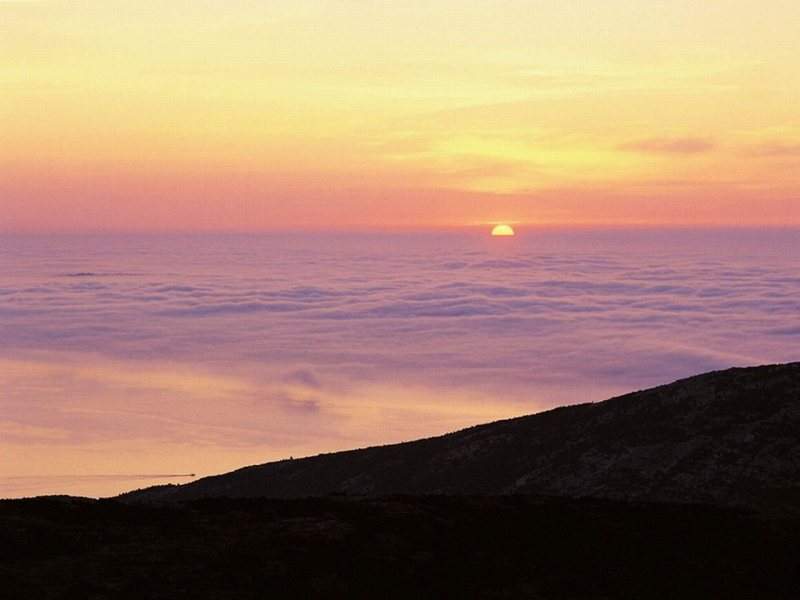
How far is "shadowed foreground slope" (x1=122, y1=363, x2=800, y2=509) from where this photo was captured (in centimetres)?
3975

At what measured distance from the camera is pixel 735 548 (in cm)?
2072

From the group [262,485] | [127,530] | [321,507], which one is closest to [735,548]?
[321,507]

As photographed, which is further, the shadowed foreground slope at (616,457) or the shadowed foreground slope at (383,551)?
the shadowed foreground slope at (616,457)

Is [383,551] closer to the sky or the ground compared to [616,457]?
closer to the ground

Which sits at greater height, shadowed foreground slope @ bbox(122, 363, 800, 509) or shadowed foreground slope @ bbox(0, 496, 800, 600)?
shadowed foreground slope @ bbox(122, 363, 800, 509)

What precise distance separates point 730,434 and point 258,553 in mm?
30994

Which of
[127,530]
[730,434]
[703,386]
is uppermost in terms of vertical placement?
[703,386]

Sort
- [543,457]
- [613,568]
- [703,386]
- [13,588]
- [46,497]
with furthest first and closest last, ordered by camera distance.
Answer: [703,386] < [543,457] < [46,497] < [613,568] < [13,588]

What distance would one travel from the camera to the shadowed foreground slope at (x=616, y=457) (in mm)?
39750

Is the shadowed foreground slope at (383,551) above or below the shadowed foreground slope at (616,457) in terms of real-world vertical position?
below

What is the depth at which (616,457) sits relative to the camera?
44000 mm

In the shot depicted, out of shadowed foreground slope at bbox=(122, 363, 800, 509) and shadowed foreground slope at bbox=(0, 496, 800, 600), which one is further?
shadowed foreground slope at bbox=(122, 363, 800, 509)

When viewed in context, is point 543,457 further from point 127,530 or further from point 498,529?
point 127,530

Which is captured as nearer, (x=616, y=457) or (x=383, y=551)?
(x=383, y=551)
